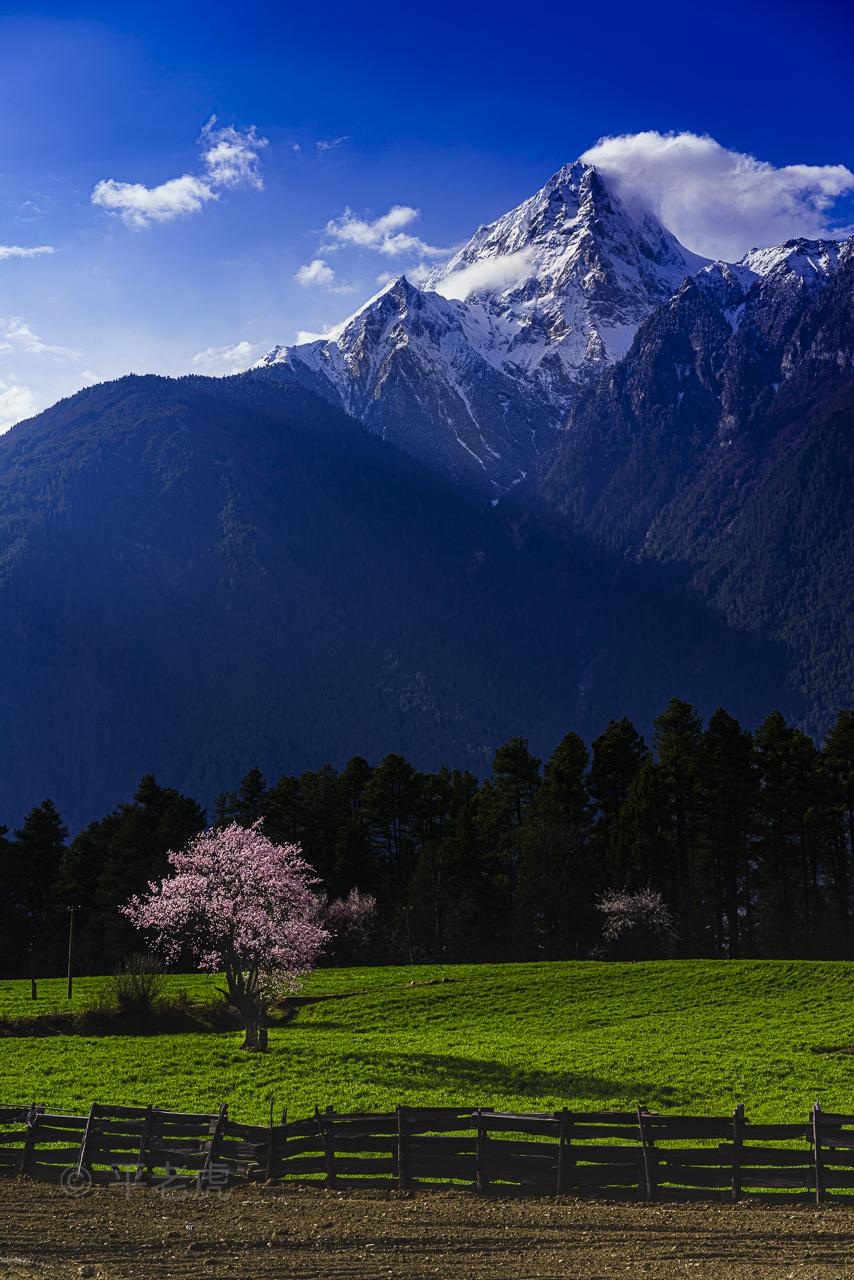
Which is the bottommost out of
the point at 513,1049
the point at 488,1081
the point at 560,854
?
the point at 513,1049

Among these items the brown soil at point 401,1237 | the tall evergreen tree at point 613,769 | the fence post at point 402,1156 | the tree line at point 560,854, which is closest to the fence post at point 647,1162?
the brown soil at point 401,1237

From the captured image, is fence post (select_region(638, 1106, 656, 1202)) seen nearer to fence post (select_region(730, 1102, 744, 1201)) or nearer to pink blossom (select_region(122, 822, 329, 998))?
fence post (select_region(730, 1102, 744, 1201))

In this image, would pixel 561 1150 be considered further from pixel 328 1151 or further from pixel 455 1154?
pixel 328 1151

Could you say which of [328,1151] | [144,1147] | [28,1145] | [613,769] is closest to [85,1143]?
[144,1147]

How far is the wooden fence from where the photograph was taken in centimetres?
2473

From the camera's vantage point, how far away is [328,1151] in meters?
26.3

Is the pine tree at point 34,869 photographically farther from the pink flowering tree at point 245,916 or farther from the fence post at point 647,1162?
the fence post at point 647,1162

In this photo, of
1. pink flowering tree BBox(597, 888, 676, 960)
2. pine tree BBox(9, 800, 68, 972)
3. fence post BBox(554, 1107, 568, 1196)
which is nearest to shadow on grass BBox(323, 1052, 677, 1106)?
fence post BBox(554, 1107, 568, 1196)

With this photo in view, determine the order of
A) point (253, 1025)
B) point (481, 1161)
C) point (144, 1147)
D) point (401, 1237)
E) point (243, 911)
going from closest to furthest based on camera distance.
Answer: point (401, 1237) < point (481, 1161) < point (144, 1147) < point (253, 1025) < point (243, 911)

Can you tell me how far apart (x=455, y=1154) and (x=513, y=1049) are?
80.0 ft

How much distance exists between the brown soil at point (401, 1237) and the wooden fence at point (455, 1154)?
601mm

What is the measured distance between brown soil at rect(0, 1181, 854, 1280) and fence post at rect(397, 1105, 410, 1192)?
0.37m

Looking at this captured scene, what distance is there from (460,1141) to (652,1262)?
657 cm

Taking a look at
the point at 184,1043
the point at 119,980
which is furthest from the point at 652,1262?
the point at 119,980
